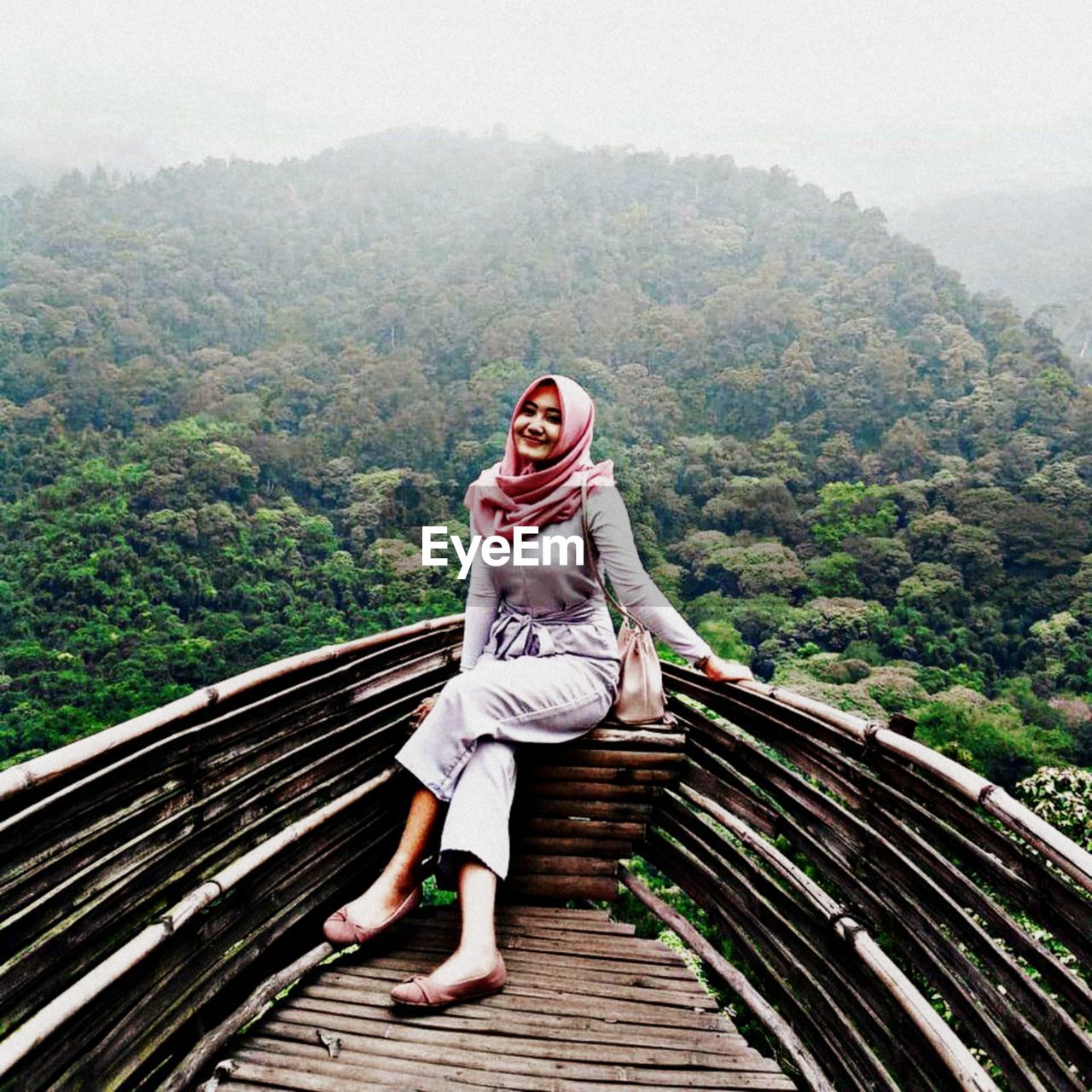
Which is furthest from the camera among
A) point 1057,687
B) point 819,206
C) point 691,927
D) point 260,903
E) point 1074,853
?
point 819,206

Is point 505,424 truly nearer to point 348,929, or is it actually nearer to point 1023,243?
point 348,929

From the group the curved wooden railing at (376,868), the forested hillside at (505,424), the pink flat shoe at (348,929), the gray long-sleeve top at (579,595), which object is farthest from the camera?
the forested hillside at (505,424)

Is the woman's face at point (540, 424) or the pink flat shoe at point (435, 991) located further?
the woman's face at point (540, 424)

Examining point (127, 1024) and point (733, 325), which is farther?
point (733, 325)

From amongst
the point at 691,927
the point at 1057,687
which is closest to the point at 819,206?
the point at 1057,687

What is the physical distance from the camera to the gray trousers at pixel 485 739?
136 centimetres

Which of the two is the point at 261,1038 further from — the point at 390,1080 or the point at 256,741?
the point at 256,741

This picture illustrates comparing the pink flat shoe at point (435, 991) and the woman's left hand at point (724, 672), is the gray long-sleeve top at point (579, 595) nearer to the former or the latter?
the woman's left hand at point (724, 672)

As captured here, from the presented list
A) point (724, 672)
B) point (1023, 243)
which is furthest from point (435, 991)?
point (1023, 243)

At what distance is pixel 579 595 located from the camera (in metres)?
1.67

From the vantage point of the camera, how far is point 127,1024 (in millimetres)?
1062

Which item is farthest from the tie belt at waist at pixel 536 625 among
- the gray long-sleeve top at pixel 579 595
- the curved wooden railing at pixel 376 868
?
the curved wooden railing at pixel 376 868

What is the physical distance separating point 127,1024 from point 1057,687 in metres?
15.1

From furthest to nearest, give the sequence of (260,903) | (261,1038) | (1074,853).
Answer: (260,903), (261,1038), (1074,853)
